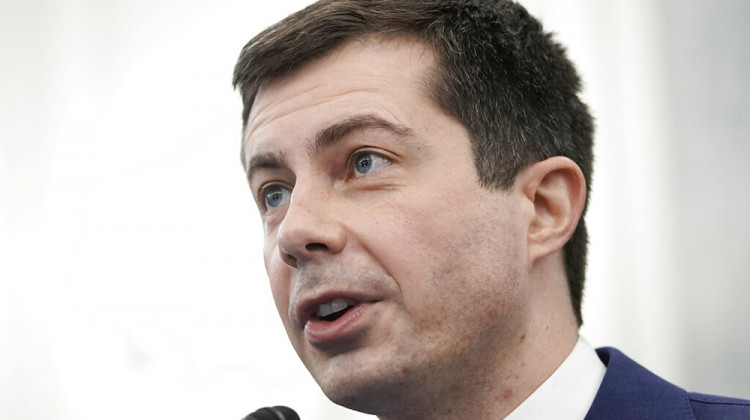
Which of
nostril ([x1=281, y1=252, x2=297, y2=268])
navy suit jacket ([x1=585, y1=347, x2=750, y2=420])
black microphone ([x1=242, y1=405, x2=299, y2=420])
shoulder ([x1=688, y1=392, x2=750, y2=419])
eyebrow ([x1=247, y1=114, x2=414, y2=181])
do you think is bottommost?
shoulder ([x1=688, y1=392, x2=750, y2=419])

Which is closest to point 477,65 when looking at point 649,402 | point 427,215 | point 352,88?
point 352,88

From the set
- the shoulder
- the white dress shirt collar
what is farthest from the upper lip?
the shoulder

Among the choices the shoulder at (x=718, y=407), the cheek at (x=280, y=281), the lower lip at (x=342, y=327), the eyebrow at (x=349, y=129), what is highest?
the eyebrow at (x=349, y=129)

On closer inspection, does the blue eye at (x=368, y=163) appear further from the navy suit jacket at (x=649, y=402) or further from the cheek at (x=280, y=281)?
the navy suit jacket at (x=649, y=402)

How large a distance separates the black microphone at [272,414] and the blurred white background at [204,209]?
48.6 inches

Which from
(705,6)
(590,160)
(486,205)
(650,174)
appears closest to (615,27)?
(705,6)

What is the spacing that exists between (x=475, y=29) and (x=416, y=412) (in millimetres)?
833

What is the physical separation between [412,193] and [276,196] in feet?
1.26

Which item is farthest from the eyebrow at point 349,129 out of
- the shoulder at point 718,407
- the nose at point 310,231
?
the shoulder at point 718,407

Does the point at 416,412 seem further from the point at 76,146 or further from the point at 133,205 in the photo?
the point at 76,146

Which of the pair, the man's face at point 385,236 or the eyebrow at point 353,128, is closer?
the man's face at point 385,236

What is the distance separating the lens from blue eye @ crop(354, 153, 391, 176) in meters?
1.54

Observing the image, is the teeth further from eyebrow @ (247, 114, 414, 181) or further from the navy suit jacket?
the navy suit jacket

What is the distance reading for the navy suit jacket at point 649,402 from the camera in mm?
1504
